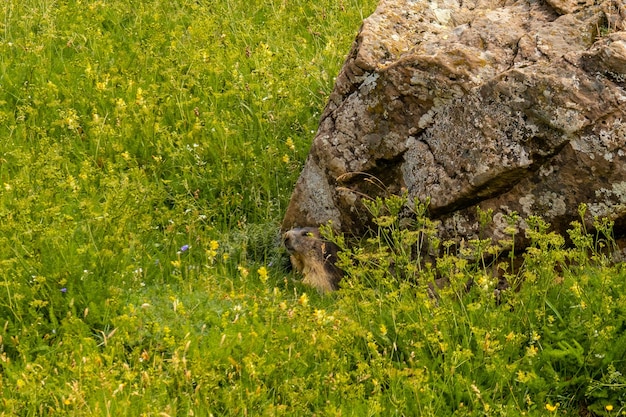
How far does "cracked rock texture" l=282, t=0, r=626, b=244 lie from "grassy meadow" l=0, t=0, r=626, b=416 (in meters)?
0.30

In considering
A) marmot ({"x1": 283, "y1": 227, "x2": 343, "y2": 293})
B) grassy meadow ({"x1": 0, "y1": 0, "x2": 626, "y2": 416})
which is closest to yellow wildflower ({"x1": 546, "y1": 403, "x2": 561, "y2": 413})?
grassy meadow ({"x1": 0, "y1": 0, "x2": 626, "y2": 416})

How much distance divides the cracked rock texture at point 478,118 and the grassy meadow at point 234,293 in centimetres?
30

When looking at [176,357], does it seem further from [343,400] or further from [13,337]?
[13,337]

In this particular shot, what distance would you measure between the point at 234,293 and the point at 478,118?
1.71m

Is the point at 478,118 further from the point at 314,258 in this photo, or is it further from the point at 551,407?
the point at 551,407

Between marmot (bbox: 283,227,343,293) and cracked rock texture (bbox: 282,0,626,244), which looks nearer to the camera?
cracked rock texture (bbox: 282,0,626,244)

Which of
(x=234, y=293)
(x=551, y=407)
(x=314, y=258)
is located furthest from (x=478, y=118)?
(x=551, y=407)

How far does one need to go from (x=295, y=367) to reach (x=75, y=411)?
3.47 feet

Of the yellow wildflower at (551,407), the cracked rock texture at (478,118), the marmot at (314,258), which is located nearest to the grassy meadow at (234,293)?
the yellow wildflower at (551,407)

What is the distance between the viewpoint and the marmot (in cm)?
575

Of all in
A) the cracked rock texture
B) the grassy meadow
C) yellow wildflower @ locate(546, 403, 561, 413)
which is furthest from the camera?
the cracked rock texture

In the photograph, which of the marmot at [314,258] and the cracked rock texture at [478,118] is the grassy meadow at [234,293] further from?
the cracked rock texture at [478,118]

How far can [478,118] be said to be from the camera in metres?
5.30

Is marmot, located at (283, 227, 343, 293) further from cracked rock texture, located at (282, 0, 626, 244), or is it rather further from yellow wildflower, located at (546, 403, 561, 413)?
yellow wildflower, located at (546, 403, 561, 413)
